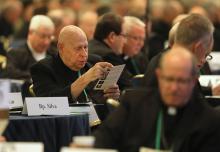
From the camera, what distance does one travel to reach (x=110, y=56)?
11070 millimetres

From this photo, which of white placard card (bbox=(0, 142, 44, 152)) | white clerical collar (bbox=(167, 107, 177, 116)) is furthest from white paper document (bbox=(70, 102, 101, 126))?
white placard card (bbox=(0, 142, 44, 152))

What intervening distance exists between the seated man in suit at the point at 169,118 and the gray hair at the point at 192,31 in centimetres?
123

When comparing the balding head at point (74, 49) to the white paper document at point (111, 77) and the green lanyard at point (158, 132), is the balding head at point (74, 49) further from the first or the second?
the green lanyard at point (158, 132)

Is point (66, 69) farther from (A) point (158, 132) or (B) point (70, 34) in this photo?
(A) point (158, 132)

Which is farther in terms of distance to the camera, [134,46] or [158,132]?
[134,46]

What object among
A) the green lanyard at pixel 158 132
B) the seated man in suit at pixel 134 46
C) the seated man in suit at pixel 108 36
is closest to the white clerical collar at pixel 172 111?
the green lanyard at pixel 158 132

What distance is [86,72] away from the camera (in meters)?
9.16

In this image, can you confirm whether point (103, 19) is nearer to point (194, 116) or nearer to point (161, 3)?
point (194, 116)

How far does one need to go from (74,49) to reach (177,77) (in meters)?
3.41

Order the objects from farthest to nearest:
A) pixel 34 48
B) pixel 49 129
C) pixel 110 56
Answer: pixel 34 48
pixel 110 56
pixel 49 129

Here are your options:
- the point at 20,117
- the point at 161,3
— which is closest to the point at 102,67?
the point at 20,117

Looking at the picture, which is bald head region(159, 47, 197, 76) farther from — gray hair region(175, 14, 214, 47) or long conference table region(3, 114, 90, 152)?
long conference table region(3, 114, 90, 152)

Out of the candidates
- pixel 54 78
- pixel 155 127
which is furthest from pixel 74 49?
Answer: pixel 155 127

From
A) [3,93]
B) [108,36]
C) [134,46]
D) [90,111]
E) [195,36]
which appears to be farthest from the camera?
[134,46]
